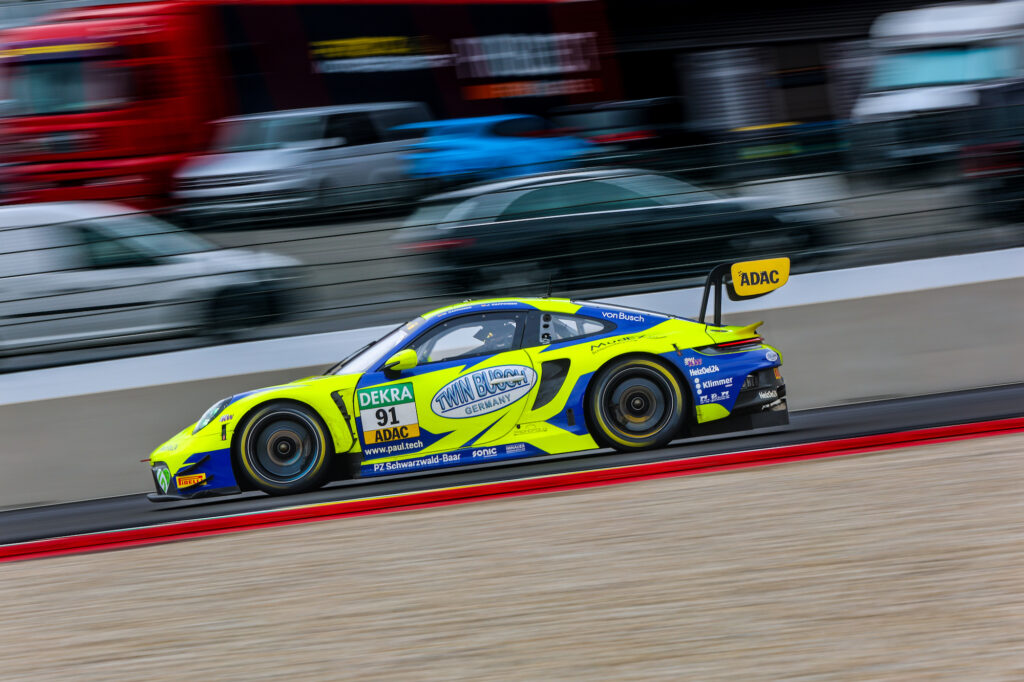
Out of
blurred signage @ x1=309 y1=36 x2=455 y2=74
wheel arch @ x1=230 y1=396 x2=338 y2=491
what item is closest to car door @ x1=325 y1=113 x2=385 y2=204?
blurred signage @ x1=309 y1=36 x2=455 y2=74

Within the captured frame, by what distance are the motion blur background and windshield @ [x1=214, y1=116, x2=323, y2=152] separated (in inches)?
1.1

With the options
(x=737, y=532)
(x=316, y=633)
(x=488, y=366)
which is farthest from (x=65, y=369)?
(x=737, y=532)

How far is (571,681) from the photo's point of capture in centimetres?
329

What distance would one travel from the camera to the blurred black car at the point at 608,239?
839 centimetres

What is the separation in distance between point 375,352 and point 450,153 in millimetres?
5944

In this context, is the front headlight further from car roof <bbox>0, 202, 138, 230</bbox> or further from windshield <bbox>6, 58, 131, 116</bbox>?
windshield <bbox>6, 58, 131, 116</bbox>

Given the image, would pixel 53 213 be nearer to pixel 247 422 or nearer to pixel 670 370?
pixel 247 422

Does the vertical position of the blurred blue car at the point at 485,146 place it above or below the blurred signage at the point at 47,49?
below

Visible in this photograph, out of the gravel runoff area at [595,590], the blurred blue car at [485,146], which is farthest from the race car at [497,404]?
the blurred blue car at [485,146]

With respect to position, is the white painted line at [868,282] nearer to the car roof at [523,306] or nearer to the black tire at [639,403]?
the car roof at [523,306]

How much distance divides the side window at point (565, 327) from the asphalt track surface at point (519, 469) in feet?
2.55

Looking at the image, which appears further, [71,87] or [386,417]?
[71,87]

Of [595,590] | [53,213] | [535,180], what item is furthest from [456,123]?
[595,590]

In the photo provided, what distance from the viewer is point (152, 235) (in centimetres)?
880
